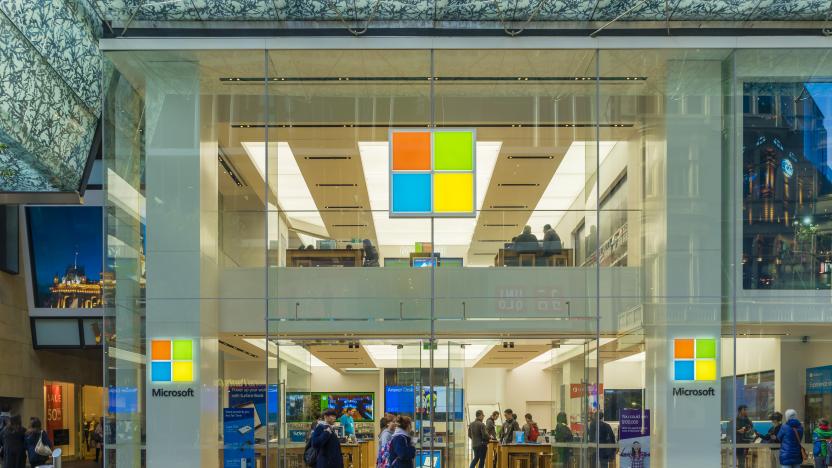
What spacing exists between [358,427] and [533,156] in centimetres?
689

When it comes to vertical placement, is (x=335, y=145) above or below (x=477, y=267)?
above

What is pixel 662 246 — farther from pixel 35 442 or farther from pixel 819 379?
pixel 35 442

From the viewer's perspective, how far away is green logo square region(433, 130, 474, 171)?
14.4 meters

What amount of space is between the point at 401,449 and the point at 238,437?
2.63 meters

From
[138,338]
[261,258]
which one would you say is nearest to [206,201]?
[261,258]

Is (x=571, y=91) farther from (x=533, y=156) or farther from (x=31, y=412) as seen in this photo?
(x=31, y=412)

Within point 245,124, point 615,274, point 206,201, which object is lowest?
point 615,274

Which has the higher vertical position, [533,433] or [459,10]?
[459,10]

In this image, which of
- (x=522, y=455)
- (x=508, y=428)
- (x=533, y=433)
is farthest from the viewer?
(x=508, y=428)

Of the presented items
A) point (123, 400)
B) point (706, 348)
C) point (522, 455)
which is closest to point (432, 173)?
point (706, 348)

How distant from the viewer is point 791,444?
47.2 feet

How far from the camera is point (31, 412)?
2478 centimetres

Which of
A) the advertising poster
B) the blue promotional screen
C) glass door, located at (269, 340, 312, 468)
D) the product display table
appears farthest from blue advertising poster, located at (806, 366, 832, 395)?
the blue promotional screen

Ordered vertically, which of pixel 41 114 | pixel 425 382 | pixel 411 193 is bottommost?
pixel 425 382
